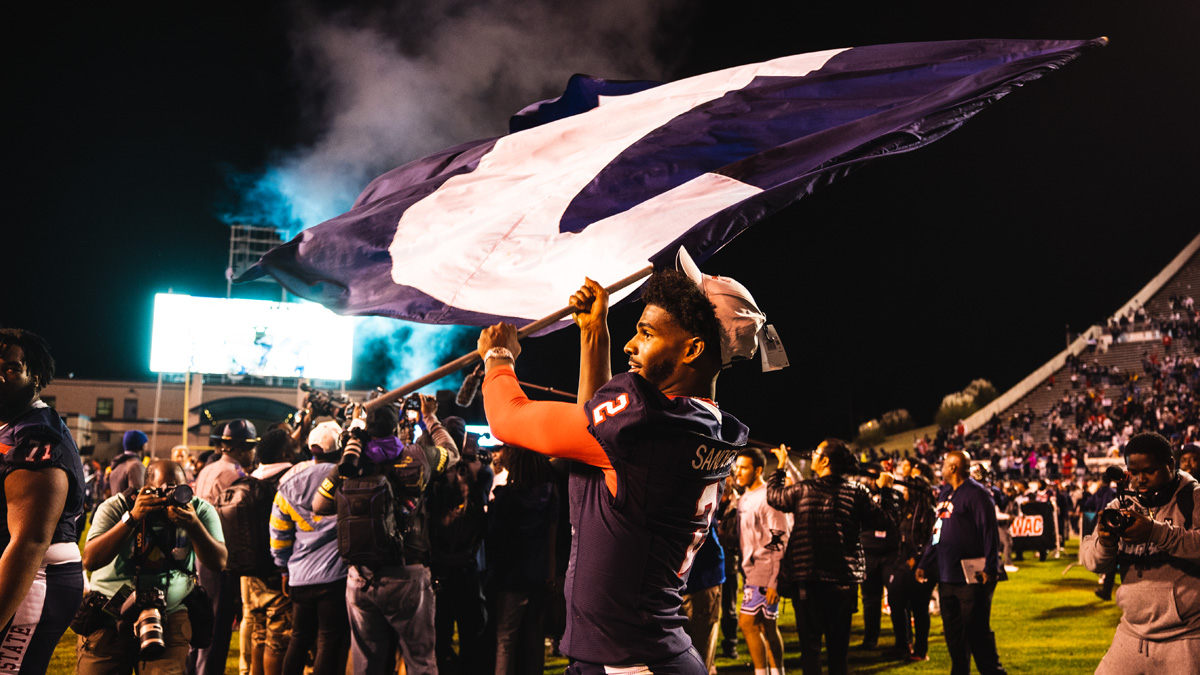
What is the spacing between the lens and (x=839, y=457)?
7715 mm

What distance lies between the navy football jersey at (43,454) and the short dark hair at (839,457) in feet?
18.8

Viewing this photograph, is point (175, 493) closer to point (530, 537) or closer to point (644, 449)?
point (530, 537)

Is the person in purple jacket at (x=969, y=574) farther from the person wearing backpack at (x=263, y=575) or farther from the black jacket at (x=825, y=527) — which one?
the person wearing backpack at (x=263, y=575)

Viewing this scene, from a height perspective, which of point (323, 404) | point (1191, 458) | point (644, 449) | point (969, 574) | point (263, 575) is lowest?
point (969, 574)

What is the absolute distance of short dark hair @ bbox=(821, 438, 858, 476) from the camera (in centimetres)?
769

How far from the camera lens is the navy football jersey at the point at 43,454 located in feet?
11.4

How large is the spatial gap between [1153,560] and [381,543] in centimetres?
477

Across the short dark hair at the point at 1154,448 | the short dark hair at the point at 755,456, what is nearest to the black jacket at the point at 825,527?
the short dark hair at the point at 755,456

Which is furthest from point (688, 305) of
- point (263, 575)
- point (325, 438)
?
point (263, 575)

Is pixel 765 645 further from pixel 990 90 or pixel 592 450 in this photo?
pixel 592 450

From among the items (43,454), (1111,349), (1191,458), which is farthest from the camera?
(1111,349)

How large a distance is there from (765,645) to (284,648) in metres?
3.99

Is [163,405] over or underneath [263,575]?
over

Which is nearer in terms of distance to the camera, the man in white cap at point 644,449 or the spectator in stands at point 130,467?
the man in white cap at point 644,449
